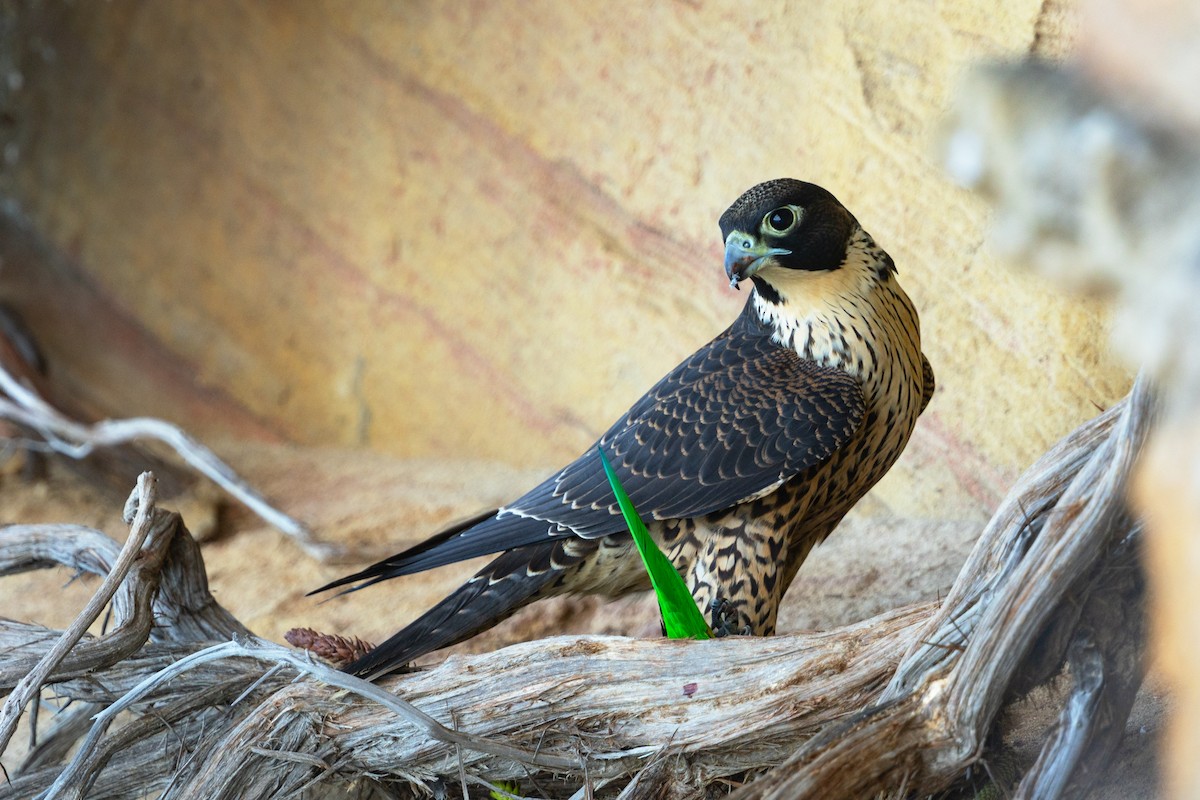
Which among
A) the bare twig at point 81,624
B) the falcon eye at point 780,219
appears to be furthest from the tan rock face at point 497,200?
the bare twig at point 81,624

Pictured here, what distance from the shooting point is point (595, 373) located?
14.0 ft

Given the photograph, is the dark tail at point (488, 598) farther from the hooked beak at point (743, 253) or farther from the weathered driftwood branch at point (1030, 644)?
the weathered driftwood branch at point (1030, 644)

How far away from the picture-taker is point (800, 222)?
2398mm

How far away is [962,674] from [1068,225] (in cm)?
103

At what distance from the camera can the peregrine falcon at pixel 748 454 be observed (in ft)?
7.73

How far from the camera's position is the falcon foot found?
7.68 feet

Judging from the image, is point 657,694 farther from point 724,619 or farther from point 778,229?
point 778,229

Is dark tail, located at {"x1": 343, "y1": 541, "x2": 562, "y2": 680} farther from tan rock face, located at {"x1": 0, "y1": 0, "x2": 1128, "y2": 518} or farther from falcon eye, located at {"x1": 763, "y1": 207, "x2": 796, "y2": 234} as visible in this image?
tan rock face, located at {"x1": 0, "y1": 0, "x2": 1128, "y2": 518}

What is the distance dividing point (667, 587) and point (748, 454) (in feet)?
1.47

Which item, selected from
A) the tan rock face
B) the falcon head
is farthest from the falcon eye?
the tan rock face

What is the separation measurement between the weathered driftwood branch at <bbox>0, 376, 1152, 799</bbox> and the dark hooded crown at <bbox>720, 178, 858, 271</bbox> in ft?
2.89

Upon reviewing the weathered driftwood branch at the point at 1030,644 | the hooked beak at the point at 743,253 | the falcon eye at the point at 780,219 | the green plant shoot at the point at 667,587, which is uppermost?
the falcon eye at the point at 780,219

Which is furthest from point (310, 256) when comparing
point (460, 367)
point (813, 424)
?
point (813, 424)

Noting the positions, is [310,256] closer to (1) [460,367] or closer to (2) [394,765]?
(1) [460,367]
